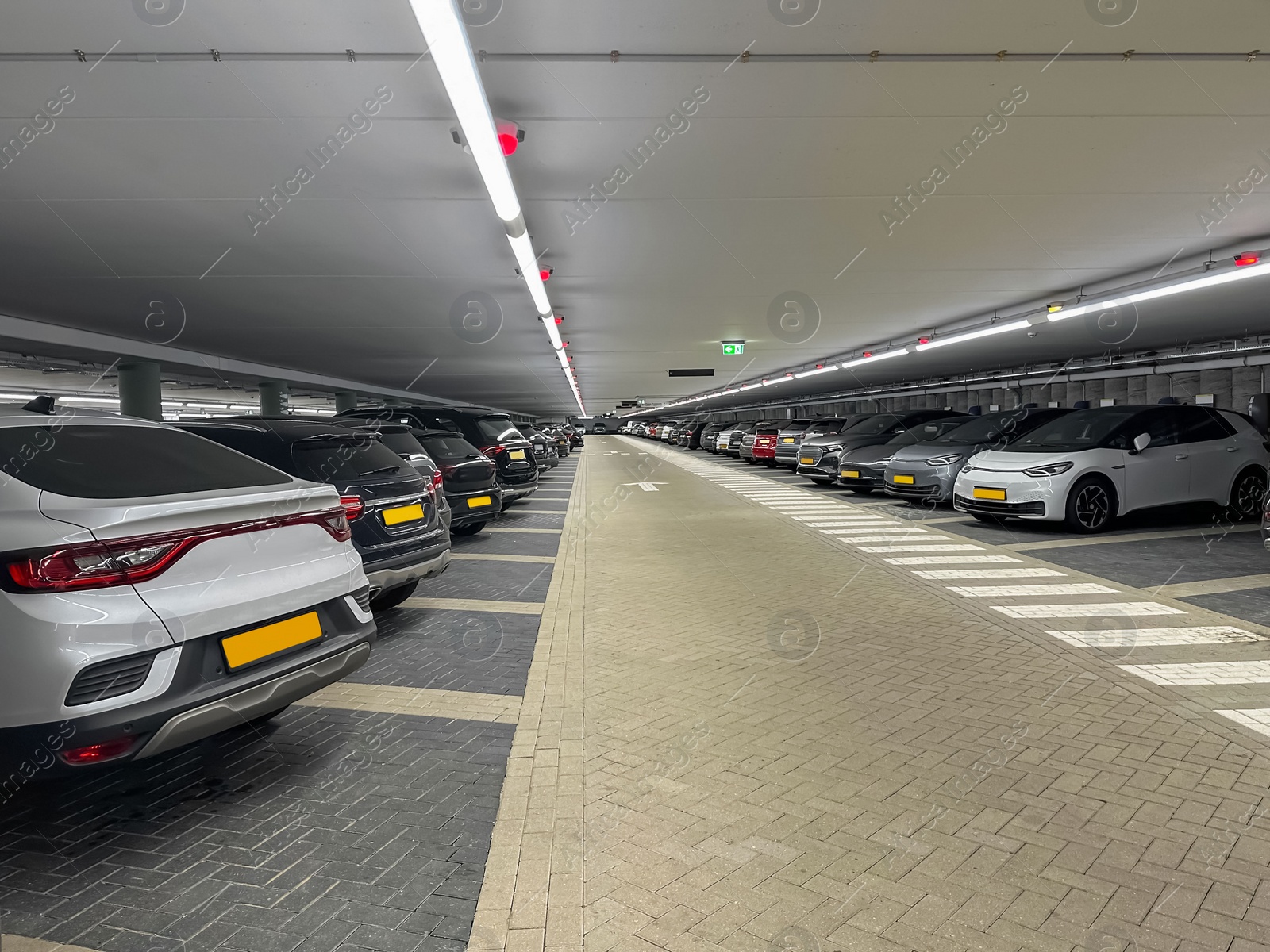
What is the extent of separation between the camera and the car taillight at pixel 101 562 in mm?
2592

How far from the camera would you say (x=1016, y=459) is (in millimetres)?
10156

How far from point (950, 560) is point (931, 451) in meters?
5.17

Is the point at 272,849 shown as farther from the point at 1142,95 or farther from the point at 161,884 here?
the point at 1142,95

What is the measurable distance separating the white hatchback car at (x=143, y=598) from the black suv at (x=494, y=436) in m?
7.72

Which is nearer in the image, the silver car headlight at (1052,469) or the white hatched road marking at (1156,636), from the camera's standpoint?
the white hatched road marking at (1156,636)

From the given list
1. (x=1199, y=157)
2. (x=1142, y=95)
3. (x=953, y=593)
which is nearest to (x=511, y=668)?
(x=953, y=593)

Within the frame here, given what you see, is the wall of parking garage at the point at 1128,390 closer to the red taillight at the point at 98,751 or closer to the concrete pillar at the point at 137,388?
the red taillight at the point at 98,751

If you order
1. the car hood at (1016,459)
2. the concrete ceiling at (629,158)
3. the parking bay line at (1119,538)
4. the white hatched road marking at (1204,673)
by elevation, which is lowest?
the white hatched road marking at (1204,673)

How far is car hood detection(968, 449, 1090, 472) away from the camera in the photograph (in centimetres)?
966

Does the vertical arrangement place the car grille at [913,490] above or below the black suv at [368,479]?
below

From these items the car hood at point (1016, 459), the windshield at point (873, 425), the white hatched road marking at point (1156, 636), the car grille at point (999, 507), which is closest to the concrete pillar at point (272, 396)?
the windshield at point (873, 425)

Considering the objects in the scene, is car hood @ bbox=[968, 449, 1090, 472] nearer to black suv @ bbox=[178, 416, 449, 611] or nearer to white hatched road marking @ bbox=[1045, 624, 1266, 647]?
white hatched road marking @ bbox=[1045, 624, 1266, 647]

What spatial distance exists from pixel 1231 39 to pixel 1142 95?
74 centimetres

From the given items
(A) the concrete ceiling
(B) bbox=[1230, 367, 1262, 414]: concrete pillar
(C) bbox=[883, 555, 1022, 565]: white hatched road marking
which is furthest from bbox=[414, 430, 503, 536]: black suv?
(B) bbox=[1230, 367, 1262, 414]: concrete pillar
